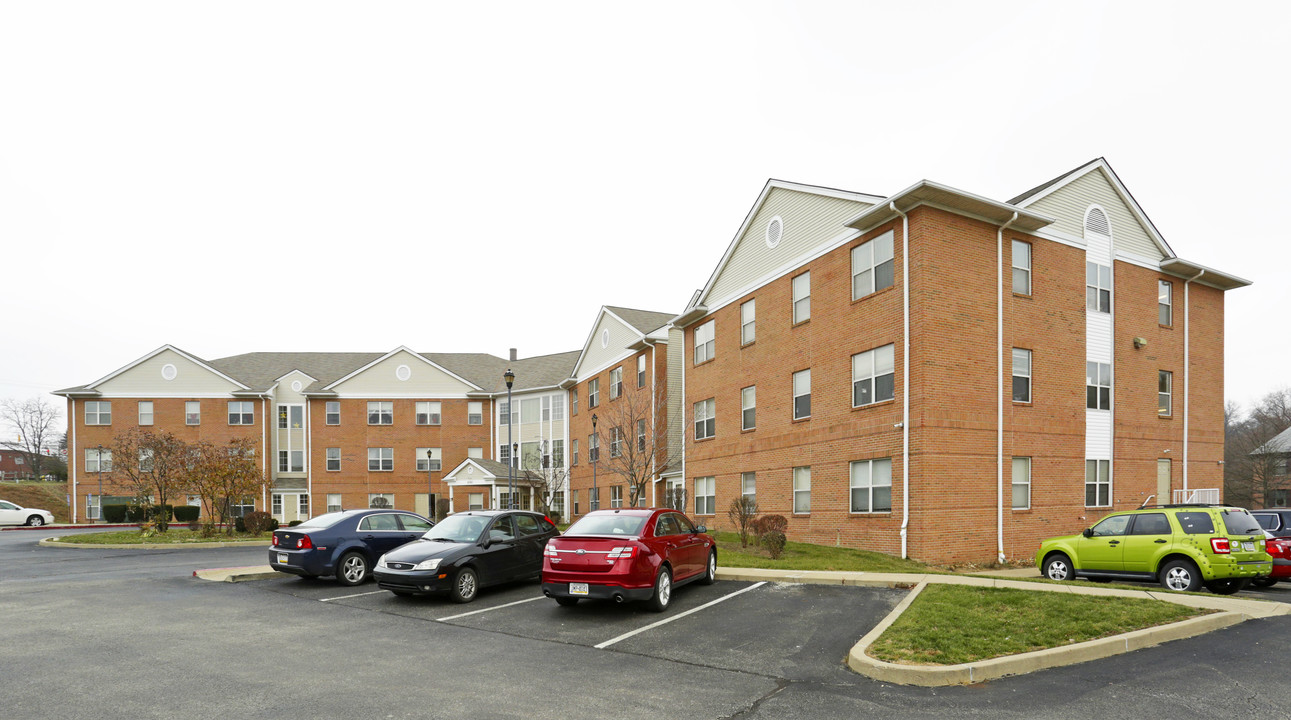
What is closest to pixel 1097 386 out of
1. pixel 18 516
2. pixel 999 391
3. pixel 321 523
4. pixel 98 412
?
pixel 999 391

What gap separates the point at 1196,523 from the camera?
13203 millimetres

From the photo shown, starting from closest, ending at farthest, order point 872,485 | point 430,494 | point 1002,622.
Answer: point 1002,622 → point 872,485 → point 430,494

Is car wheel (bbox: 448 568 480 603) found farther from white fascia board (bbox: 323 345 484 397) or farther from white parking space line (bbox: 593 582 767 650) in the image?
white fascia board (bbox: 323 345 484 397)

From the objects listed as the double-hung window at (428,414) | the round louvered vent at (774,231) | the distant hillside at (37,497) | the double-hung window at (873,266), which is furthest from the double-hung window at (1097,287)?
the distant hillside at (37,497)

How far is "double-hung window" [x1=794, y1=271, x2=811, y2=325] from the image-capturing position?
76.3 ft

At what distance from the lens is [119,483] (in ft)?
151

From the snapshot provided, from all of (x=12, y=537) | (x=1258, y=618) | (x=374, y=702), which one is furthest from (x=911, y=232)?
(x=12, y=537)

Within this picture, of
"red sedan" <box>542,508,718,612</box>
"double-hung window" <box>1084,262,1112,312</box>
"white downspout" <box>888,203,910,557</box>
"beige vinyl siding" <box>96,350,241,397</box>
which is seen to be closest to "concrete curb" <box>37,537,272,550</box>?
"red sedan" <box>542,508,718,612</box>

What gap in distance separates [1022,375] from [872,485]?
16.7 ft

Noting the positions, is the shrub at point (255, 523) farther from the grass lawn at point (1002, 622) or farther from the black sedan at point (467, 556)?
the grass lawn at point (1002, 622)

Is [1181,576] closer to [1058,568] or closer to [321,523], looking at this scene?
[1058,568]

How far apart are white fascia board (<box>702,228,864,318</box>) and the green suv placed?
980 centimetres

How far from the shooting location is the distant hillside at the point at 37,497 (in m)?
59.0

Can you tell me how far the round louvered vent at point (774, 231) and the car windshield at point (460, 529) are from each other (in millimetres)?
14894
